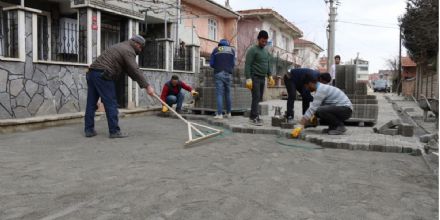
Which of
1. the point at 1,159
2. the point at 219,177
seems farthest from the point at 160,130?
the point at 219,177

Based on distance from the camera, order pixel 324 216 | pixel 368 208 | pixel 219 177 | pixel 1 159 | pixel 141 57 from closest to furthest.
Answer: pixel 324 216, pixel 368 208, pixel 219 177, pixel 1 159, pixel 141 57

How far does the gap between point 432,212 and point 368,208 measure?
45cm

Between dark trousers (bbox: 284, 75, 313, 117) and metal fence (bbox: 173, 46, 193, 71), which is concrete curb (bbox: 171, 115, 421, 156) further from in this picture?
metal fence (bbox: 173, 46, 193, 71)

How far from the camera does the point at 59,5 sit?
11555mm

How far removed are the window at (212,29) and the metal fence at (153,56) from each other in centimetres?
907

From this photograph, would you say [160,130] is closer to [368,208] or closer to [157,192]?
[157,192]

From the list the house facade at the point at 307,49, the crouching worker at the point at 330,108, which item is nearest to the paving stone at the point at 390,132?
the crouching worker at the point at 330,108

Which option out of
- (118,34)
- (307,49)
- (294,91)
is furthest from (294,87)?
(307,49)

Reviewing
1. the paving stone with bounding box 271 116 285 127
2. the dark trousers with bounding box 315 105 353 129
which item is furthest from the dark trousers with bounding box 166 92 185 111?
the dark trousers with bounding box 315 105 353 129

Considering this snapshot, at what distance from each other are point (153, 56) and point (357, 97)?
633 cm

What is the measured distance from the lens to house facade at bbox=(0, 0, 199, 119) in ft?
24.7

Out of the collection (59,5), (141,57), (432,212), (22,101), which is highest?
(59,5)

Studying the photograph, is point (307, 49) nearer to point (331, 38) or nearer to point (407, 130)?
point (331, 38)

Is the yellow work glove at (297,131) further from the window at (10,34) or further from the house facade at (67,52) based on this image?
the window at (10,34)
